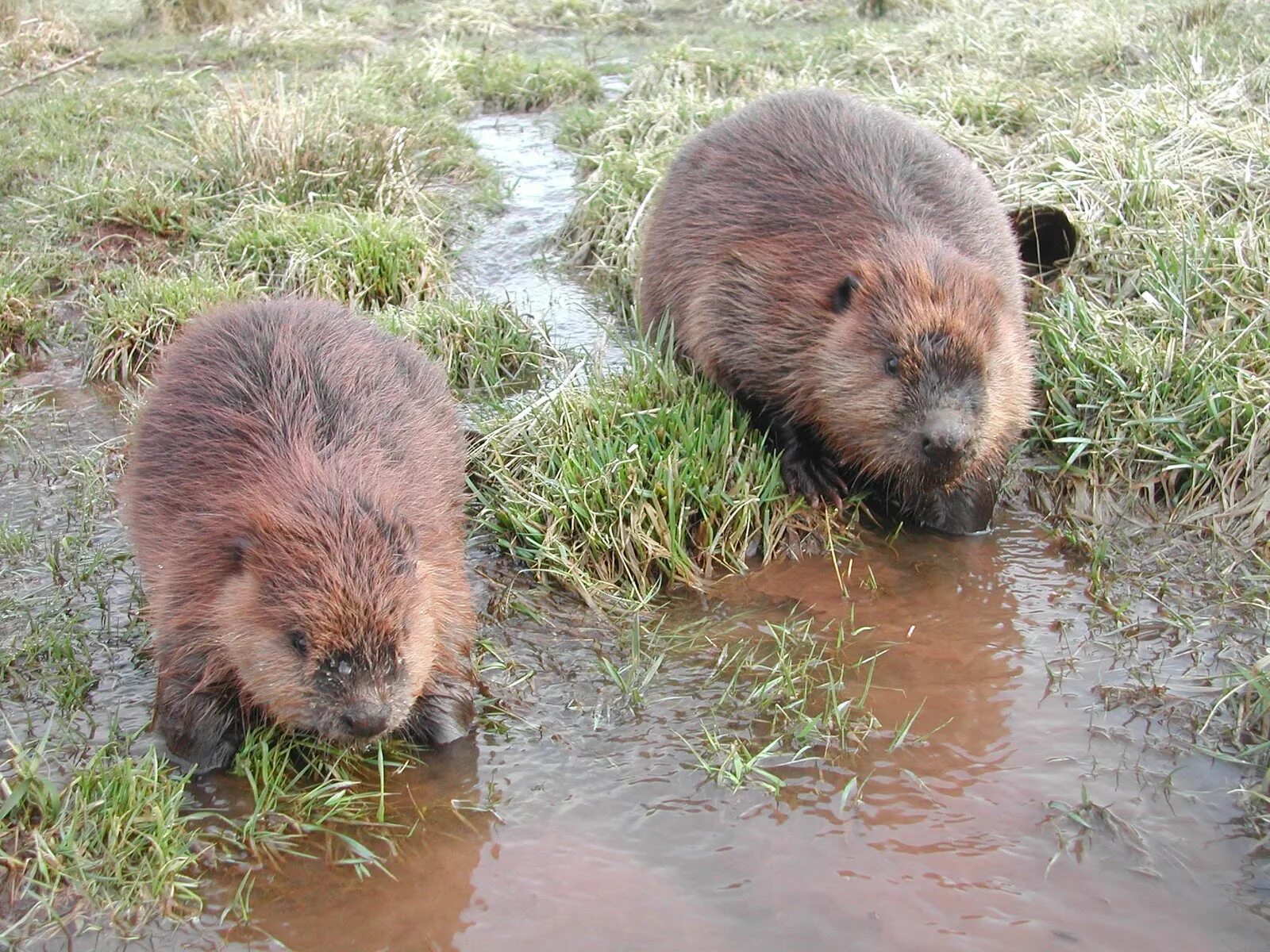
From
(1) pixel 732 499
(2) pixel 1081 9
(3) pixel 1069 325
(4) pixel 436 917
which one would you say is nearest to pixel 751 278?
(1) pixel 732 499

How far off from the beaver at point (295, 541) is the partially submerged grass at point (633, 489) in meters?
0.38

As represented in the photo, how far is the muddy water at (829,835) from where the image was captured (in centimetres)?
292

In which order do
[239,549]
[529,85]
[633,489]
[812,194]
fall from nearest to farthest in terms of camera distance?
[239,549]
[633,489]
[812,194]
[529,85]

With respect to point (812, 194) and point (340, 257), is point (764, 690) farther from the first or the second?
point (340, 257)

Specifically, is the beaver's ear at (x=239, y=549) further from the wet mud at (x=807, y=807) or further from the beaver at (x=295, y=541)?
the wet mud at (x=807, y=807)

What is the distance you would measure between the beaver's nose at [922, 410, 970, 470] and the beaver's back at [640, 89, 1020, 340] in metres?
0.75

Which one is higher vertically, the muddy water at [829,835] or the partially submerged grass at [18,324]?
the partially submerged grass at [18,324]

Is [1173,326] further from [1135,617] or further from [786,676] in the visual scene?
[786,676]

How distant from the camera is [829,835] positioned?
3219mm

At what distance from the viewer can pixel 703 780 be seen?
342cm

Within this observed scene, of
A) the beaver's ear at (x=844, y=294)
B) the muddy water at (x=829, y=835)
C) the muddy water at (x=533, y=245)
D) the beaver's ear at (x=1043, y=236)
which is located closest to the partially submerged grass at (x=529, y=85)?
the muddy water at (x=533, y=245)

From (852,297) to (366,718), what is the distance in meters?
2.34

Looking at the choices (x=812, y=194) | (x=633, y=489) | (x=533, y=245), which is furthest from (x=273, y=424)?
(x=533, y=245)

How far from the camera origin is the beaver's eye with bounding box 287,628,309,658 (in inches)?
127
